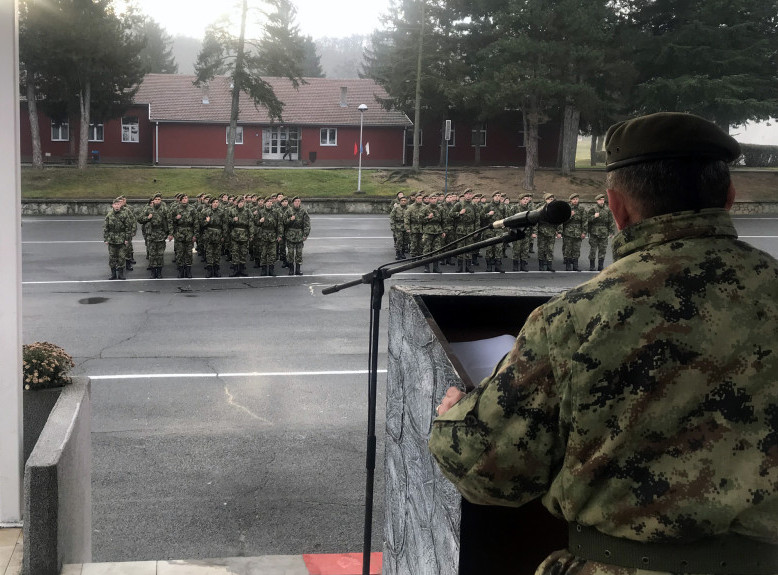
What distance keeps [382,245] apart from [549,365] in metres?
23.6

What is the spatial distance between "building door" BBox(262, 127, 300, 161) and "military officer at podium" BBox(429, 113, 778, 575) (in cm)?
5377

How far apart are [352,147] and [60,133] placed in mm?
16660

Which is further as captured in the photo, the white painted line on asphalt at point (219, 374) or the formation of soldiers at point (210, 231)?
the formation of soldiers at point (210, 231)

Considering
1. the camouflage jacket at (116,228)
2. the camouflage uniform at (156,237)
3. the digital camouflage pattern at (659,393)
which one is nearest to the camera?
the digital camouflage pattern at (659,393)

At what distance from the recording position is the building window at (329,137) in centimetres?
5497

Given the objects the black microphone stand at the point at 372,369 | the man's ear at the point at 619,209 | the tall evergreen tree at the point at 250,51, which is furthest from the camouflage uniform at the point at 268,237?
the tall evergreen tree at the point at 250,51

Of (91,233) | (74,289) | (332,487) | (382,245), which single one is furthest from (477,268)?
(332,487)

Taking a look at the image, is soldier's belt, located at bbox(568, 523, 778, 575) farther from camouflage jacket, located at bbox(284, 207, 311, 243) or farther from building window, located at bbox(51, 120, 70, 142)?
building window, located at bbox(51, 120, 70, 142)

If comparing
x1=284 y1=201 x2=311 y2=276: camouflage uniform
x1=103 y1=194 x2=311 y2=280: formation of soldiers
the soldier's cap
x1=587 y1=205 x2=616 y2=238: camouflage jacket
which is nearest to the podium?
the soldier's cap

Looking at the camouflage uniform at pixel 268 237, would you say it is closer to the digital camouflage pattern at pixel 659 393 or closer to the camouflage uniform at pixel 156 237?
the camouflage uniform at pixel 156 237

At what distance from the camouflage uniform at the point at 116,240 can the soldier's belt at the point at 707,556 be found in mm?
17936

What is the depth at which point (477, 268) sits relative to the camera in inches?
848

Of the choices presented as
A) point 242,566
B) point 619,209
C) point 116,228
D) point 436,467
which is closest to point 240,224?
point 116,228

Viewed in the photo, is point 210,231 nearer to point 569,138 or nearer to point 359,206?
point 359,206
